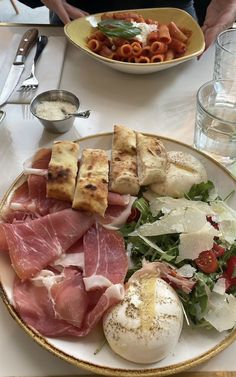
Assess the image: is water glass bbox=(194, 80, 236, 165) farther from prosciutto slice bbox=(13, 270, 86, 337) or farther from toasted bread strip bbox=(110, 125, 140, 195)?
prosciutto slice bbox=(13, 270, 86, 337)

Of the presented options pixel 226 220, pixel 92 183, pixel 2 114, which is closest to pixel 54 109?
pixel 2 114

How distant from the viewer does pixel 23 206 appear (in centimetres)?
106

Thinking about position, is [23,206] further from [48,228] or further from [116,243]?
[116,243]

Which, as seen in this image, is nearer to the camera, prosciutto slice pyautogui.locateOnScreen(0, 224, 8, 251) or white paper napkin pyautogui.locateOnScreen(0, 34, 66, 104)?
prosciutto slice pyautogui.locateOnScreen(0, 224, 8, 251)

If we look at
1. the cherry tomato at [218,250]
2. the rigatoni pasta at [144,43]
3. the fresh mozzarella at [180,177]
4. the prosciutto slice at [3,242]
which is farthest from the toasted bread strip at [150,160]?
the rigatoni pasta at [144,43]

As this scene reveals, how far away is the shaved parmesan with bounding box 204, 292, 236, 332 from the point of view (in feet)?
2.79

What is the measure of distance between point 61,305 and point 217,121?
63 centimetres

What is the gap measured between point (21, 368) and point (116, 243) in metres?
0.31

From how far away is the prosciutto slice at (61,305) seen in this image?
0.86 metres

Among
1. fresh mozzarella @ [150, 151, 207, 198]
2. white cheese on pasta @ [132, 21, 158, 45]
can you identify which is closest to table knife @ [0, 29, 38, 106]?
white cheese on pasta @ [132, 21, 158, 45]

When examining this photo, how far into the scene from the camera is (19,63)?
5.15ft

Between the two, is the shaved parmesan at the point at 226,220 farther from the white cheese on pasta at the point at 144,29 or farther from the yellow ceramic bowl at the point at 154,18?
the white cheese on pasta at the point at 144,29

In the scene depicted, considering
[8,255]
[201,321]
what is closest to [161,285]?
[201,321]

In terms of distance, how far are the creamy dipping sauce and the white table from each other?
6 centimetres
